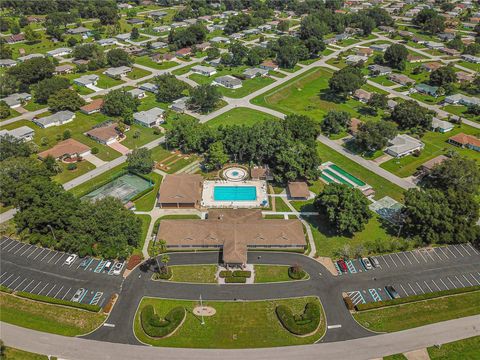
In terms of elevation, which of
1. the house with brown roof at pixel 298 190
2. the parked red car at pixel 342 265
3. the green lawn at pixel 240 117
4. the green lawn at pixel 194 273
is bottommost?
the green lawn at pixel 240 117

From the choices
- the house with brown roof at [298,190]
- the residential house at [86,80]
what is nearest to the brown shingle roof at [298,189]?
the house with brown roof at [298,190]

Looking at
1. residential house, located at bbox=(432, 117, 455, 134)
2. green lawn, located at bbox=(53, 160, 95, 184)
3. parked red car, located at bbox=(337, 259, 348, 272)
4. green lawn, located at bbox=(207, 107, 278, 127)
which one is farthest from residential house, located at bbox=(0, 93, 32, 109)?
residential house, located at bbox=(432, 117, 455, 134)

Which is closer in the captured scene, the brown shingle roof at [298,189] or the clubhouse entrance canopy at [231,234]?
the clubhouse entrance canopy at [231,234]

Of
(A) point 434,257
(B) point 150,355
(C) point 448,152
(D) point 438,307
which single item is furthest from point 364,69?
(B) point 150,355

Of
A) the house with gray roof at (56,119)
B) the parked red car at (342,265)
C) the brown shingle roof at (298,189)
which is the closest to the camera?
the parked red car at (342,265)

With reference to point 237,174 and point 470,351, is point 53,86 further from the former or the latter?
point 470,351

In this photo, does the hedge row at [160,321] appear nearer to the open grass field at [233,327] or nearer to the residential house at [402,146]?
the open grass field at [233,327]

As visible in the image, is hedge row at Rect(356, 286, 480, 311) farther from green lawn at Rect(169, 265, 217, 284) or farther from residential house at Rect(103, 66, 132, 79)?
residential house at Rect(103, 66, 132, 79)
